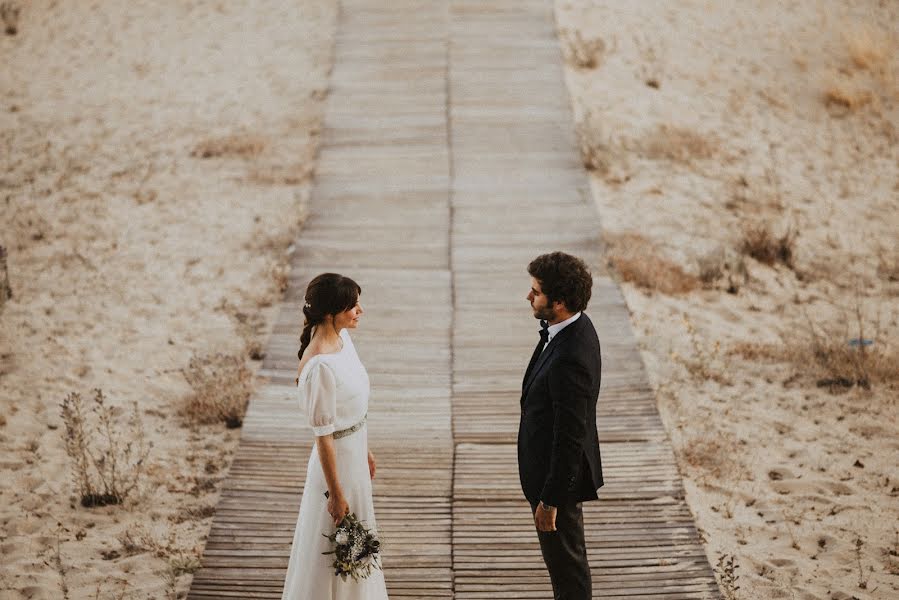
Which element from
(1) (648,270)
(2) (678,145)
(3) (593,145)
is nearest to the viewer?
(1) (648,270)

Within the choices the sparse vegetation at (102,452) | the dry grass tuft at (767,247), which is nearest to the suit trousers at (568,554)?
the sparse vegetation at (102,452)

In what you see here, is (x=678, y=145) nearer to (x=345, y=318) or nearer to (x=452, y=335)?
(x=452, y=335)

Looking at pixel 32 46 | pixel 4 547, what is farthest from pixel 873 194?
pixel 32 46

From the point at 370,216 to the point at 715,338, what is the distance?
3505 mm

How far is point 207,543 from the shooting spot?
511cm

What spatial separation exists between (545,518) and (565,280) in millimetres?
1024

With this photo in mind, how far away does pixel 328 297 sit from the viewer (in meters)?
3.87

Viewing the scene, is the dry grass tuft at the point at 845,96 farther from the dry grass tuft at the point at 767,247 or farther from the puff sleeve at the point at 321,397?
the puff sleeve at the point at 321,397

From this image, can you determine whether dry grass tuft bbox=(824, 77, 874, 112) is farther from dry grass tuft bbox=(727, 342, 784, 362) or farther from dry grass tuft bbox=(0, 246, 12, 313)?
dry grass tuft bbox=(0, 246, 12, 313)

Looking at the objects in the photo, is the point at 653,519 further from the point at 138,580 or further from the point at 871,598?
the point at 138,580

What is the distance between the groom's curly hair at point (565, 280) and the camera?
3.78m

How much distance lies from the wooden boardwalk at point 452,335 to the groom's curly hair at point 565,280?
179cm

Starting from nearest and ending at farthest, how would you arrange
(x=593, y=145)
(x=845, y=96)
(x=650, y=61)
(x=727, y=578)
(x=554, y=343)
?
(x=554, y=343), (x=727, y=578), (x=593, y=145), (x=845, y=96), (x=650, y=61)

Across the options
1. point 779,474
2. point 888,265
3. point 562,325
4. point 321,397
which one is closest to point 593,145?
point 888,265
